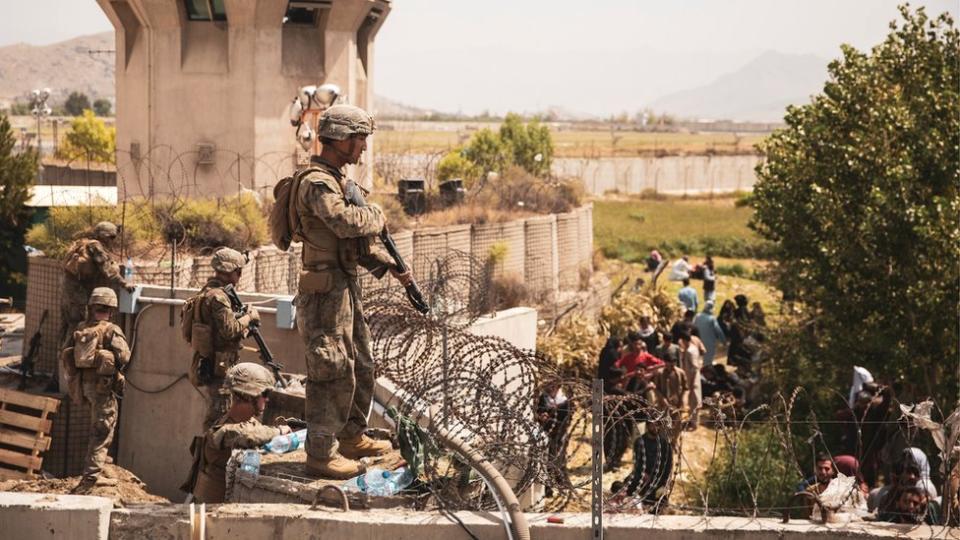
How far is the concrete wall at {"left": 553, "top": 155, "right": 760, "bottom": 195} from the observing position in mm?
63562

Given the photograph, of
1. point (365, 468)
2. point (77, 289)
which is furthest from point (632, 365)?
point (365, 468)

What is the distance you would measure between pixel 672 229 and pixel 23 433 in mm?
35543

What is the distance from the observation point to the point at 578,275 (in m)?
23.0

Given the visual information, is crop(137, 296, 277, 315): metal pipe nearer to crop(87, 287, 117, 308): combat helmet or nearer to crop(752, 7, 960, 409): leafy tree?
crop(87, 287, 117, 308): combat helmet

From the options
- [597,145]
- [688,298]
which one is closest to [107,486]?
[688,298]

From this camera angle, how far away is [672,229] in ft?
145

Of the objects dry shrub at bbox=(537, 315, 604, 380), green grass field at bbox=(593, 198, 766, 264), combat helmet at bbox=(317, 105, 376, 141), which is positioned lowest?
green grass field at bbox=(593, 198, 766, 264)

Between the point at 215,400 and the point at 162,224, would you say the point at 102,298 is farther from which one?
the point at 162,224

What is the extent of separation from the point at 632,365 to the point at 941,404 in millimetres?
3873

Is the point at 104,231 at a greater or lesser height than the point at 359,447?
greater

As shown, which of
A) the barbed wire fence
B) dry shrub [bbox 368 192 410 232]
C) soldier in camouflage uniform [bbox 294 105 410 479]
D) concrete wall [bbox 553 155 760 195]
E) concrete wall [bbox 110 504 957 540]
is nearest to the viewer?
concrete wall [bbox 110 504 957 540]

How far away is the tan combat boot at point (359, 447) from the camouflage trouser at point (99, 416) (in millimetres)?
3144

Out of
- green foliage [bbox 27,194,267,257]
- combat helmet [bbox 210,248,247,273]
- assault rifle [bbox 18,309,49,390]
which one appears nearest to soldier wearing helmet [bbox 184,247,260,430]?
combat helmet [bbox 210,248,247,273]

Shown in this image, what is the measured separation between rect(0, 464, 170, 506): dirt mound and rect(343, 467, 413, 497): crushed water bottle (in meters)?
3.08
